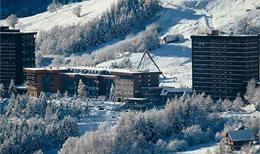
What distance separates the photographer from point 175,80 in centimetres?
11381

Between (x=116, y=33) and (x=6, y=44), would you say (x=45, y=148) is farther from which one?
(x=116, y=33)

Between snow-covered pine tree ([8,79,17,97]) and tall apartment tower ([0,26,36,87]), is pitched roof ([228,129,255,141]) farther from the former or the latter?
tall apartment tower ([0,26,36,87])

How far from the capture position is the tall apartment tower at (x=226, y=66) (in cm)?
10381

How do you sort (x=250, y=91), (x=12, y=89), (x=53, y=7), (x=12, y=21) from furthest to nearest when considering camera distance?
(x=53, y=7)
(x=12, y=21)
(x=12, y=89)
(x=250, y=91)

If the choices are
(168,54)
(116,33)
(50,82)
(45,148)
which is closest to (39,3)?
(116,33)

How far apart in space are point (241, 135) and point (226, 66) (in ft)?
64.5

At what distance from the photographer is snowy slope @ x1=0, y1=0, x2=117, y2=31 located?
14725 centimetres

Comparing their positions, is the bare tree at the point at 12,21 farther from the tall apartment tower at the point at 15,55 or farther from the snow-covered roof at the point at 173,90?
the snow-covered roof at the point at 173,90

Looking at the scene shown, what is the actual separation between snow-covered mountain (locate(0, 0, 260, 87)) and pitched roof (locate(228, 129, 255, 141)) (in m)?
24.7

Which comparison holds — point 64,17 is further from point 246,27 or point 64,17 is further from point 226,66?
point 226,66

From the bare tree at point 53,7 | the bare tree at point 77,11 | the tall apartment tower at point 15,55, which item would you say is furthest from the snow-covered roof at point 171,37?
the bare tree at point 53,7

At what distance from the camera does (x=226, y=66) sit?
10438 centimetres

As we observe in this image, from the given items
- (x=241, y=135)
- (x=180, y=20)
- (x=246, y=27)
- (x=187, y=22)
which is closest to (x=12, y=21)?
(x=180, y=20)

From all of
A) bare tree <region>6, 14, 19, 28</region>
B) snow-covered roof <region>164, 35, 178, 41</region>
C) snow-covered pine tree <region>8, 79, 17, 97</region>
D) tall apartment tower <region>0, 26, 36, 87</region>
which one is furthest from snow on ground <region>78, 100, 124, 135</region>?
bare tree <region>6, 14, 19, 28</region>
